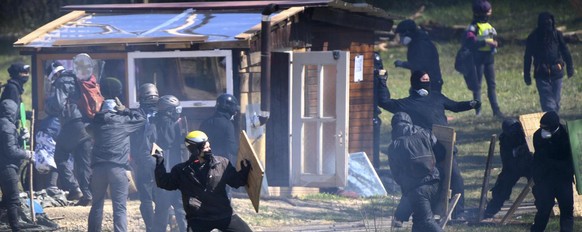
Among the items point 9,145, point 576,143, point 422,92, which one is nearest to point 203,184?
point 9,145

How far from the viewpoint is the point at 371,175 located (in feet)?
51.5

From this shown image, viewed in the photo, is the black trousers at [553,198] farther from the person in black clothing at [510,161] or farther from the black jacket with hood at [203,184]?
the black jacket with hood at [203,184]

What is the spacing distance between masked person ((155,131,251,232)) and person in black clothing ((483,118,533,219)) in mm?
4136

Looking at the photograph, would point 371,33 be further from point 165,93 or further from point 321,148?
point 165,93

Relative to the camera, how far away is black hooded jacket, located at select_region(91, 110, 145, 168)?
40.0 feet

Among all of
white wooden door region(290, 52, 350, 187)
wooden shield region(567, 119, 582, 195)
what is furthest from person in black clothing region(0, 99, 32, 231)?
wooden shield region(567, 119, 582, 195)

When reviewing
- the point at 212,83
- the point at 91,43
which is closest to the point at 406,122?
the point at 212,83

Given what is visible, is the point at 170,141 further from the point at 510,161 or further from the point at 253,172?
the point at 510,161

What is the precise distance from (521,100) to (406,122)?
9.80m

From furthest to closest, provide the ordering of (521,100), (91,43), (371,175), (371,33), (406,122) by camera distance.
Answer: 1. (521,100)
2. (371,33)
3. (371,175)
4. (91,43)
5. (406,122)

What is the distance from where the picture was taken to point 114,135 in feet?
40.8

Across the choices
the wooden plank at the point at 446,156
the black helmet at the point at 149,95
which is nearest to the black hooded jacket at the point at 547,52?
the wooden plank at the point at 446,156

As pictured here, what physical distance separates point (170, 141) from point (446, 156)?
3.17m

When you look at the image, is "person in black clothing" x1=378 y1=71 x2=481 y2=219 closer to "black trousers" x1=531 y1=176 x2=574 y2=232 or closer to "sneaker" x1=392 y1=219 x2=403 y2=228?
"sneaker" x1=392 y1=219 x2=403 y2=228
